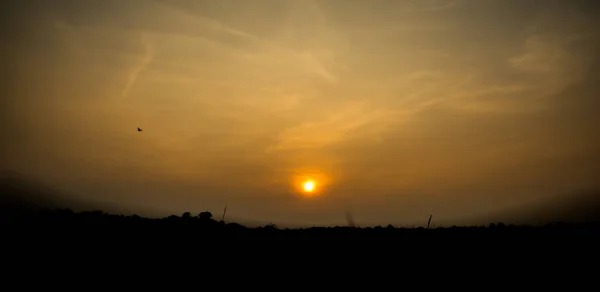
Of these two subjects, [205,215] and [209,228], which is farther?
[205,215]

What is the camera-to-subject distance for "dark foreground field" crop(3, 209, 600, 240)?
645 inches

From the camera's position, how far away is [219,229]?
57.4 ft

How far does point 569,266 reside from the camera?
12812 millimetres

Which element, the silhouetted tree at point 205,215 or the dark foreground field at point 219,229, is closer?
the dark foreground field at point 219,229

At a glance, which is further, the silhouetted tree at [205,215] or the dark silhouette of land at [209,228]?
the silhouetted tree at [205,215]

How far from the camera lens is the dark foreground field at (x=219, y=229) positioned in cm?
1639

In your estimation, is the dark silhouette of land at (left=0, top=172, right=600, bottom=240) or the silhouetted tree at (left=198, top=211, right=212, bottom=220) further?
the silhouetted tree at (left=198, top=211, right=212, bottom=220)

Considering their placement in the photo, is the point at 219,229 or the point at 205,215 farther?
the point at 205,215

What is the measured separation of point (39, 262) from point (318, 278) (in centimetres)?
1039

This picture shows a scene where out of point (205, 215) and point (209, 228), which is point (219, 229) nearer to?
point (209, 228)

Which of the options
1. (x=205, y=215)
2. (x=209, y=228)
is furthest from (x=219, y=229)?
(x=205, y=215)

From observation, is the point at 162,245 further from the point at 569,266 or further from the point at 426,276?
the point at 569,266

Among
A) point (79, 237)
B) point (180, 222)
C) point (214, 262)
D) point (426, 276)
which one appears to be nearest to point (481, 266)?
point (426, 276)

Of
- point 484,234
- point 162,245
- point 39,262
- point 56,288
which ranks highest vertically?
point 484,234
